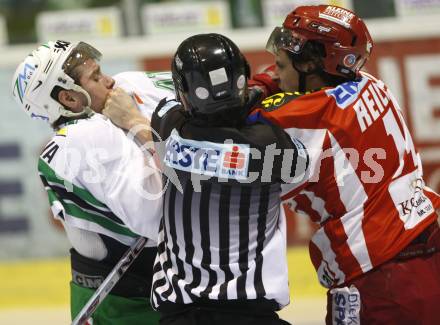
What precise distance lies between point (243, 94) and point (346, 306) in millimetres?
772

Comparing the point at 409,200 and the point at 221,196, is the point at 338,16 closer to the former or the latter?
the point at 409,200

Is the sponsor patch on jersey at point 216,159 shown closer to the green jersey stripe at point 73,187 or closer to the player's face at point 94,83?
the green jersey stripe at point 73,187

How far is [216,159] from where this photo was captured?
218 centimetres

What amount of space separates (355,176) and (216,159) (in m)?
0.53

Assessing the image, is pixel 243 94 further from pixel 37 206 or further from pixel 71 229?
pixel 37 206

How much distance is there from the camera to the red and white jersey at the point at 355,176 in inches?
96.9

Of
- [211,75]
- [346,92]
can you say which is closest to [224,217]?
[211,75]

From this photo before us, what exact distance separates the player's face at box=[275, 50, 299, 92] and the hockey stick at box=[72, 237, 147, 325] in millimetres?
639

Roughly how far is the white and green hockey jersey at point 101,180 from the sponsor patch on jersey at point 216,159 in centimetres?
37

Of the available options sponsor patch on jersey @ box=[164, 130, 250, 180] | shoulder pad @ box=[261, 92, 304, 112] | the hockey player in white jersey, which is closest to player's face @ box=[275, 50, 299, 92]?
shoulder pad @ box=[261, 92, 304, 112]

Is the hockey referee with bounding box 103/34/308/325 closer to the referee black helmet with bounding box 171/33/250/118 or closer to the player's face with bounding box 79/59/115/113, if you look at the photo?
the referee black helmet with bounding box 171/33/250/118

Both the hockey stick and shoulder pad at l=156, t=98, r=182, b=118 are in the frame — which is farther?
the hockey stick

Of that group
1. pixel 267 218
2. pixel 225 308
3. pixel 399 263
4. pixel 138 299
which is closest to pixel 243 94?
pixel 267 218

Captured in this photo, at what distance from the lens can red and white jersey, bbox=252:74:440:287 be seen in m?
2.46
